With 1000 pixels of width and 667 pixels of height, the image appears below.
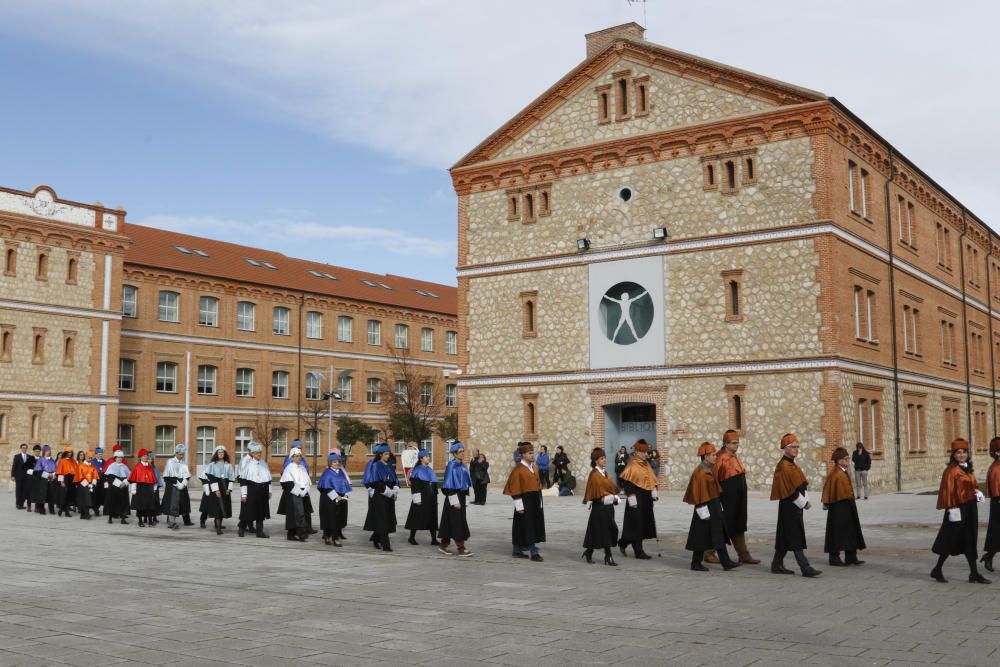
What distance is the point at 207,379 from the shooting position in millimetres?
53719

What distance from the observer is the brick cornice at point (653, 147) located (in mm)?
29531

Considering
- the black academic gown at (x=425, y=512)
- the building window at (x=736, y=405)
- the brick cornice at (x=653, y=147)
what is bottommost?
the black academic gown at (x=425, y=512)

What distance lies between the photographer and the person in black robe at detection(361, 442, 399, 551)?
55.6 feet

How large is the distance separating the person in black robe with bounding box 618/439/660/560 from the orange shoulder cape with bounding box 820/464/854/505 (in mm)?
2381

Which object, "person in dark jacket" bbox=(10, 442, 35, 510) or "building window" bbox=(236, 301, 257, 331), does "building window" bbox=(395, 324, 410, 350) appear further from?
"person in dark jacket" bbox=(10, 442, 35, 510)

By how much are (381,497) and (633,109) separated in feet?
63.8

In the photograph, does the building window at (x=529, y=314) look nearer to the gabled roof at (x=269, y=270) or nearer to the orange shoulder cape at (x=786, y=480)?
the orange shoulder cape at (x=786, y=480)

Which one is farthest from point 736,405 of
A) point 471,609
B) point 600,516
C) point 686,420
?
point 471,609

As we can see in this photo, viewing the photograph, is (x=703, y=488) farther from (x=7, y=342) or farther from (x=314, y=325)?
(x=314, y=325)

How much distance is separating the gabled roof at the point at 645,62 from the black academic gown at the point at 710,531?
18.8 metres

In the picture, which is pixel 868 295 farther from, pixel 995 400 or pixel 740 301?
pixel 995 400

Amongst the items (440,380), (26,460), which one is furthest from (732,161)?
(440,380)

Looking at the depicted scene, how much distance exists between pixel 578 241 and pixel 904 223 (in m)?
11.7

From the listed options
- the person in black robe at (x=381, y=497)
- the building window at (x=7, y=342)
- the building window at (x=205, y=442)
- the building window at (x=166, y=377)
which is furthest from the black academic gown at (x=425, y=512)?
the building window at (x=205, y=442)
